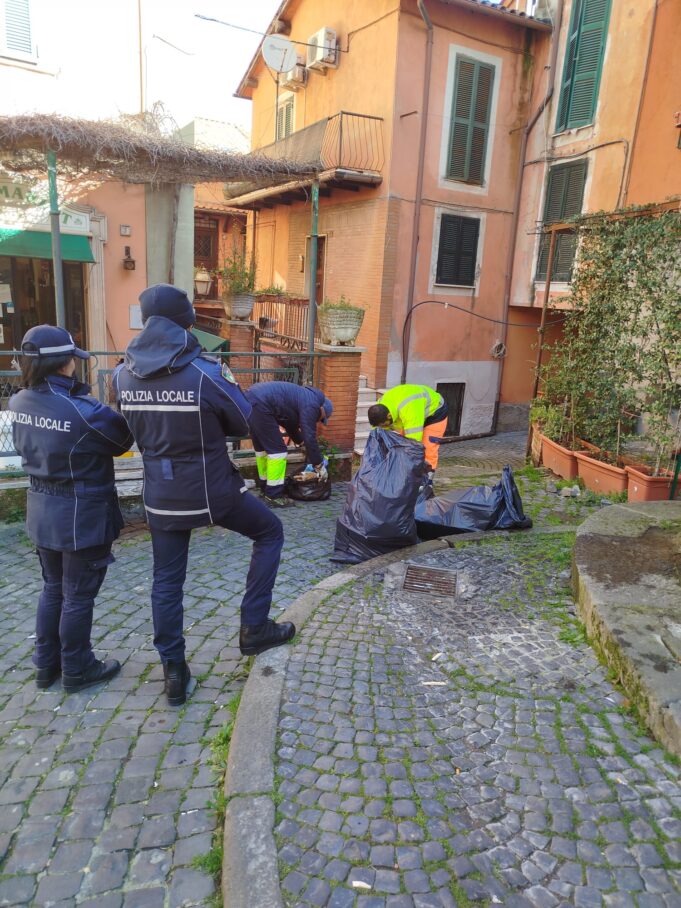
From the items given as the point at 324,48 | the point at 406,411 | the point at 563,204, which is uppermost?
the point at 324,48

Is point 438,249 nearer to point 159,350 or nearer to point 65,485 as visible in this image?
point 159,350

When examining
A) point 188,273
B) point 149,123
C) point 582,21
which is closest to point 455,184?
point 582,21

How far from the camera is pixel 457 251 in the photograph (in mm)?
12484

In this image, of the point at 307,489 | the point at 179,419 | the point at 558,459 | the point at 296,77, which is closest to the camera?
the point at 179,419

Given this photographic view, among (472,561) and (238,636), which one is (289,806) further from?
(472,561)

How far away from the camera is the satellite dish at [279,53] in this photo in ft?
41.2

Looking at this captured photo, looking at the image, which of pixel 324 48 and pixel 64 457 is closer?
pixel 64 457

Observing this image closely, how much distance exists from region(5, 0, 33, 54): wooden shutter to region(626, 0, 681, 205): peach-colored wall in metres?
9.56

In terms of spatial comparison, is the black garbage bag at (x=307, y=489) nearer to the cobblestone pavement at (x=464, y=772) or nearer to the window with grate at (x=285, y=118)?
the cobblestone pavement at (x=464, y=772)

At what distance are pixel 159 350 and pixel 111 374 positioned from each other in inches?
150

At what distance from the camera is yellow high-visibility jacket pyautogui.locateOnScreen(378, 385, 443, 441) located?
586cm

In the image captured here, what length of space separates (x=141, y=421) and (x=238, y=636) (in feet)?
4.98

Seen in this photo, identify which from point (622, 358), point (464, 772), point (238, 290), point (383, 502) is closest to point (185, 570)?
point (464, 772)

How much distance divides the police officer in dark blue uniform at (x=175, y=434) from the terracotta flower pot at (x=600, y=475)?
4871 mm
